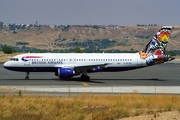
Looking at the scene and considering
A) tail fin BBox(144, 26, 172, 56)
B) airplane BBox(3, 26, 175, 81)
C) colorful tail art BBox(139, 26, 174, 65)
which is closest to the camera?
airplane BBox(3, 26, 175, 81)

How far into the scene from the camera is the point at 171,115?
62.3ft

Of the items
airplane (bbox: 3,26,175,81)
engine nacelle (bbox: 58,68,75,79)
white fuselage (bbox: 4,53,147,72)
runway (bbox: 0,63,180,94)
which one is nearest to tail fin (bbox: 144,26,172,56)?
airplane (bbox: 3,26,175,81)

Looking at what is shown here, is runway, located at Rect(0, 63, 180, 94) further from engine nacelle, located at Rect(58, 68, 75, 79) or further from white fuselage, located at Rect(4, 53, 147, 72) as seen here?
white fuselage, located at Rect(4, 53, 147, 72)

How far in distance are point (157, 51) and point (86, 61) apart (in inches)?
443

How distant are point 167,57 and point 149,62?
2.79 meters

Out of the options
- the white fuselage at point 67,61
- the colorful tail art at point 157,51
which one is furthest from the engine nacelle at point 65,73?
the colorful tail art at point 157,51

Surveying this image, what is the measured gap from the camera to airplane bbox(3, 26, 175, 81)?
41.0 meters

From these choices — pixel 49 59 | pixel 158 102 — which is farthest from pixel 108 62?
pixel 158 102

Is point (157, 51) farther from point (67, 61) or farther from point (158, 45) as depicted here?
point (67, 61)

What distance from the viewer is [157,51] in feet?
144

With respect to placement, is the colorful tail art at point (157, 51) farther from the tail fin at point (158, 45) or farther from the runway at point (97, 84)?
the runway at point (97, 84)

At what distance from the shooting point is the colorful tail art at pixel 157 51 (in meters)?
42.8

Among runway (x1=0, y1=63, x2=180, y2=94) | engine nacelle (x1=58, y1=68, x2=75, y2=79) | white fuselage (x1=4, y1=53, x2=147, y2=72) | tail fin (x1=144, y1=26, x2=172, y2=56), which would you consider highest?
tail fin (x1=144, y1=26, x2=172, y2=56)

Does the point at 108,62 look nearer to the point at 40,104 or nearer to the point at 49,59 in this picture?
the point at 49,59
